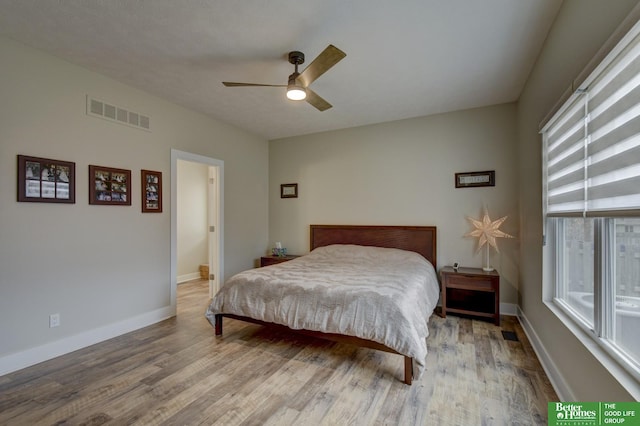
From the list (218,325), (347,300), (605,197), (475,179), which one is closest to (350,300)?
(347,300)

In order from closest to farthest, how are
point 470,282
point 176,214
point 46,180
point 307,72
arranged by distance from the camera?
point 307,72 < point 46,180 < point 470,282 < point 176,214

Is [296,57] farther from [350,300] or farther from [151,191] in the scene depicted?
[151,191]

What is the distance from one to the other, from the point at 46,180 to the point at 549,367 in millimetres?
4504

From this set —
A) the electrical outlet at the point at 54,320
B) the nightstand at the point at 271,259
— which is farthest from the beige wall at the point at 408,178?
the electrical outlet at the point at 54,320

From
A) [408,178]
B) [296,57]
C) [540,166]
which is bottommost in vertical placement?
[540,166]

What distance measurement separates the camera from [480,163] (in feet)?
12.6

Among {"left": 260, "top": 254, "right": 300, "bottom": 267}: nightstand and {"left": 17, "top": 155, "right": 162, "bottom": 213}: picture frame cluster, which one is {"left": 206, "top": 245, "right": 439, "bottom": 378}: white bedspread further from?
{"left": 17, "top": 155, "right": 162, "bottom": 213}: picture frame cluster

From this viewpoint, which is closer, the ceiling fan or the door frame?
the ceiling fan

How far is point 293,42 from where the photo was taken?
240 cm

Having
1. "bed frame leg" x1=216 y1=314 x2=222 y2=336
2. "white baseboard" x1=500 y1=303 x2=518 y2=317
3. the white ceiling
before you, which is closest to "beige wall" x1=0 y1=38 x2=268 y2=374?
the white ceiling

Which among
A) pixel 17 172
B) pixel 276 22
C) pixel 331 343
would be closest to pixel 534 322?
pixel 331 343

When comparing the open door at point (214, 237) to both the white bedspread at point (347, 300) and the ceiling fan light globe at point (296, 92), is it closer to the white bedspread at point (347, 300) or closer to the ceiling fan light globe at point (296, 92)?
the white bedspread at point (347, 300)

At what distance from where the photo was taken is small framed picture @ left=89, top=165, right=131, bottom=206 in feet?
9.52

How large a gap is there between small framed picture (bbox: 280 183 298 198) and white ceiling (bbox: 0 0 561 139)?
187cm
